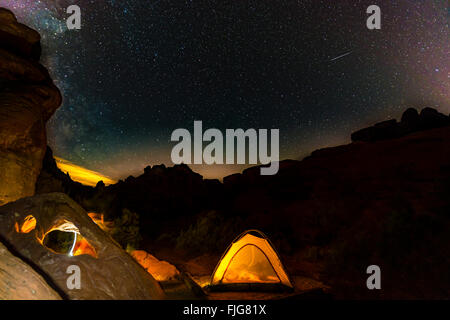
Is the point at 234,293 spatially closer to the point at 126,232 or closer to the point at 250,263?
the point at 250,263

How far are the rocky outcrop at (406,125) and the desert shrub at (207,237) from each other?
28343mm

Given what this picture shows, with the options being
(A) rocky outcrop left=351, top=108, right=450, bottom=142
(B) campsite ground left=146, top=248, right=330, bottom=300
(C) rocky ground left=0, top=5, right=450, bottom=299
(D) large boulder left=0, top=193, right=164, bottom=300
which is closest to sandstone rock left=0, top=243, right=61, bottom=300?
(C) rocky ground left=0, top=5, right=450, bottom=299

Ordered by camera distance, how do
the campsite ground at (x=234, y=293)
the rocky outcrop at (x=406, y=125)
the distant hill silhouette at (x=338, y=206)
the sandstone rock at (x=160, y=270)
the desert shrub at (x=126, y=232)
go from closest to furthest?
the campsite ground at (x=234, y=293) < the sandstone rock at (x=160, y=270) < the distant hill silhouette at (x=338, y=206) < the desert shrub at (x=126, y=232) < the rocky outcrop at (x=406, y=125)

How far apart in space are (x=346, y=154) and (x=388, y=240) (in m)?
24.6

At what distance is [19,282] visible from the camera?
3.47 metres

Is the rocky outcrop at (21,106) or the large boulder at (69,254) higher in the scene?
the rocky outcrop at (21,106)

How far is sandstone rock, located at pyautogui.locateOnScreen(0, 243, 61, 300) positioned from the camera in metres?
3.39

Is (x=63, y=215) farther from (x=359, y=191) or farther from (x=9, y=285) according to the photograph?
(x=359, y=191)

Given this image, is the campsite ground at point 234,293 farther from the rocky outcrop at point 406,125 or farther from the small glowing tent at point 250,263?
the rocky outcrop at point 406,125

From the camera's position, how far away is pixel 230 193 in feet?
131

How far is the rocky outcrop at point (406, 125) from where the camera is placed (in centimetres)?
3644

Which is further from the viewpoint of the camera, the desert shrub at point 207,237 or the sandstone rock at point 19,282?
the desert shrub at point 207,237

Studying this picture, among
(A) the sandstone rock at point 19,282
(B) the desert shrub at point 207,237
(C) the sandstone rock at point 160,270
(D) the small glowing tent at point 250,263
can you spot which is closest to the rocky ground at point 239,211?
(A) the sandstone rock at point 19,282

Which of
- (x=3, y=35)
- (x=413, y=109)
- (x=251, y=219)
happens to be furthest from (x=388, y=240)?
(x=413, y=109)
